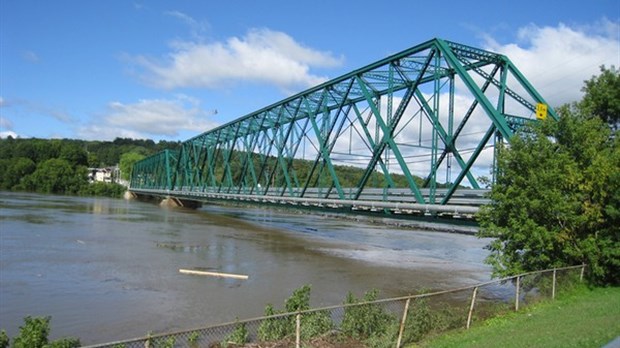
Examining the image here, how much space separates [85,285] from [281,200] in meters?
33.2

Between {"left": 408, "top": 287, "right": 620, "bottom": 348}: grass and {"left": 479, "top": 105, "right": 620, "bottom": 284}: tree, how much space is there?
2732 mm

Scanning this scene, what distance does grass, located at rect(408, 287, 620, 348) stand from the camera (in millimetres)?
10558

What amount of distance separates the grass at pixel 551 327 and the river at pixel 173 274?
777 centimetres

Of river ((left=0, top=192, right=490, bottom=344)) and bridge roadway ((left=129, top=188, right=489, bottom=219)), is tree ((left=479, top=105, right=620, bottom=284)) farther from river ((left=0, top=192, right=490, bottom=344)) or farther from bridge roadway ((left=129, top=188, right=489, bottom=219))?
river ((left=0, top=192, right=490, bottom=344))

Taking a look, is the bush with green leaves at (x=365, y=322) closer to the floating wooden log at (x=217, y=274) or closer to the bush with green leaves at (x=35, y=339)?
the bush with green leaves at (x=35, y=339)

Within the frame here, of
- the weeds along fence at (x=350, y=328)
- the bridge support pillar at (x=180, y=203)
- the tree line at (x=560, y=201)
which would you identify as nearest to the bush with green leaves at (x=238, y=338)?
the weeds along fence at (x=350, y=328)

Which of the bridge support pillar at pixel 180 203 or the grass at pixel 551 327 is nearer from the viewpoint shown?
the grass at pixel 551 327

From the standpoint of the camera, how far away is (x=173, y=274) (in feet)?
86.0

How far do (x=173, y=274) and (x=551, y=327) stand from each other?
18.6 metres

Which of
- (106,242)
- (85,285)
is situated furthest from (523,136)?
(106,242)

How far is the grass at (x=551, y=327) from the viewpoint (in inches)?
416

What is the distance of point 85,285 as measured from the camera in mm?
22109

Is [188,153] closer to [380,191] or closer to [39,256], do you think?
[380,191]

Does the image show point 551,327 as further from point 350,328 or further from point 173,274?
point 173,274
